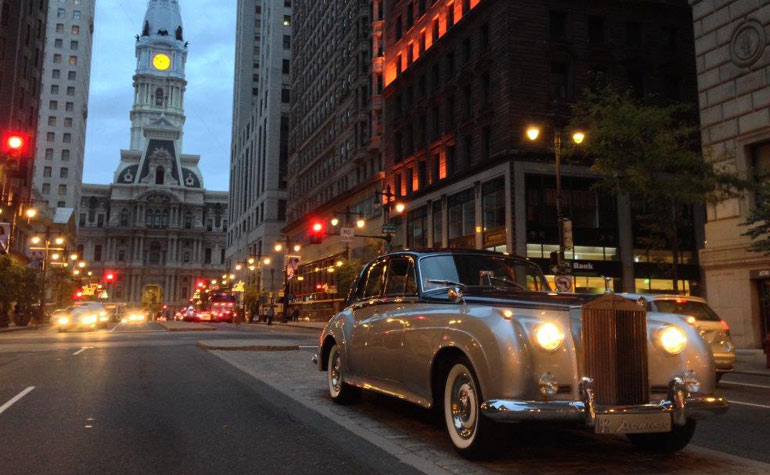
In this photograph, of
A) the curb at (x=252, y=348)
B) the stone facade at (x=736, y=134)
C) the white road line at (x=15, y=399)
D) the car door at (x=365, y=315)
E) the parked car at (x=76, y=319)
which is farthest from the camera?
the parked car at (x=76, y=319)

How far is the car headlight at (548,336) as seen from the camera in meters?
4.93

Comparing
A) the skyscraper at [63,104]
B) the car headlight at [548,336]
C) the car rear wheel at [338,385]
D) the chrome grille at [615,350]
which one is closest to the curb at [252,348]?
the car rear wheel at [338,385]

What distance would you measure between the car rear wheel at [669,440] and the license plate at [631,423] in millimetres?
610

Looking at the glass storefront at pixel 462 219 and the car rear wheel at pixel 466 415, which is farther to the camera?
the glass storefront at pixel 462 219

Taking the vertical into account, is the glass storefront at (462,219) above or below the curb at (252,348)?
above

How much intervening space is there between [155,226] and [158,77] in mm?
56657

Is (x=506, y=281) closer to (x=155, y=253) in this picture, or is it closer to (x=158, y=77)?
(x=155, y=253)

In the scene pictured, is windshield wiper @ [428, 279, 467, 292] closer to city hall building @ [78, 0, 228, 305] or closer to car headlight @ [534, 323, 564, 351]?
car headlight @ [534, 323, 564, 351]

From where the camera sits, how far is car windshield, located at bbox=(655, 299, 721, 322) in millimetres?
11789

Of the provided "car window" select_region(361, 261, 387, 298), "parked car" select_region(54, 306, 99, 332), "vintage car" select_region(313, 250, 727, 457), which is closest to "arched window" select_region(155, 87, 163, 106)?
"parked car" select_region(54, 306, 99, 332)

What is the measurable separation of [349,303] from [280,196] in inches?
3492

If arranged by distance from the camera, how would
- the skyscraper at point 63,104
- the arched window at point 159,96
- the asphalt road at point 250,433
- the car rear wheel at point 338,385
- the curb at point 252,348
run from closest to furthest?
1. the asphalt road at point 250,433
2. the car rear wheel at point 338,385
3. the curb at point 252,348
4. the skyscraper at point 63,104
5. the arched window at point 159,96

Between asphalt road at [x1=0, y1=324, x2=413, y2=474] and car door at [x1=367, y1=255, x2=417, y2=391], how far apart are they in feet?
2.62

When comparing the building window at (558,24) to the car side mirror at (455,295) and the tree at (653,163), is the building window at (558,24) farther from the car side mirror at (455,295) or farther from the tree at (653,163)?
the car side mirror at (455,295)
